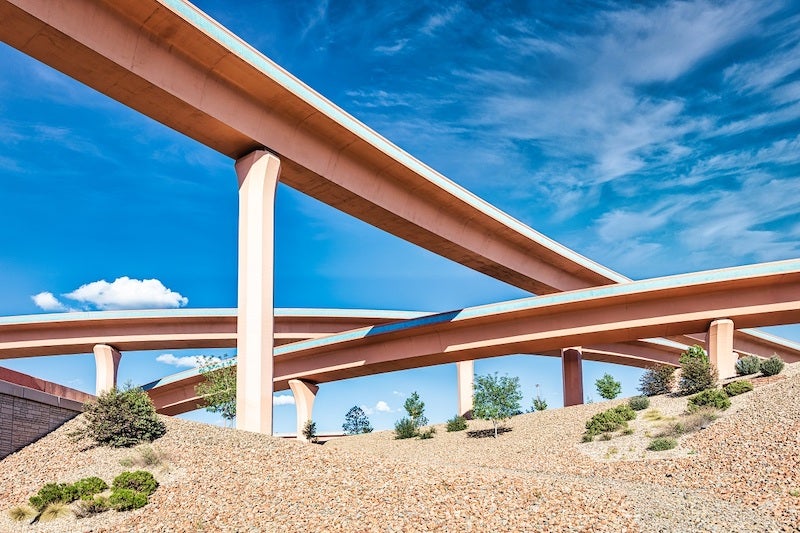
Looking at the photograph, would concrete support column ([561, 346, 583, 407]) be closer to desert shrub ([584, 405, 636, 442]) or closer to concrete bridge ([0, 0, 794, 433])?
concrete bridge ([0, 0, 794, 433])

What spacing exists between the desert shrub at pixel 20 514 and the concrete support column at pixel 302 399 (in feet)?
120

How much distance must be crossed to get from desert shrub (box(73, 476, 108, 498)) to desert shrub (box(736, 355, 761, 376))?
100 ft

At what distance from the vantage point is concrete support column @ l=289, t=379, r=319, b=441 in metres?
52.6

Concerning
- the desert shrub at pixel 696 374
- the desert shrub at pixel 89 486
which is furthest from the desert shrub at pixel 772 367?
the desert shrub at pixel 89 486

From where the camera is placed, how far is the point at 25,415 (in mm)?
20000

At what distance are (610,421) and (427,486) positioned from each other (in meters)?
16.1

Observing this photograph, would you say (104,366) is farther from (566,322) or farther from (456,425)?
(566,322)

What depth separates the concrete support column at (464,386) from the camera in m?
53.9

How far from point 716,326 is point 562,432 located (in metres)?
12.2

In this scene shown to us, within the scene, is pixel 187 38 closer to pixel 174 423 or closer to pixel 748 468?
pixel 174 423

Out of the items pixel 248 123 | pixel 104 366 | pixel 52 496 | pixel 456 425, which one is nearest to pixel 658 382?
pixel 456 425

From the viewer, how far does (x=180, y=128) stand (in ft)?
90.5

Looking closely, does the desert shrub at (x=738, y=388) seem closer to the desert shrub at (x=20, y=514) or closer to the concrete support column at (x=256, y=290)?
the concrete support column at (x=256, y=290)

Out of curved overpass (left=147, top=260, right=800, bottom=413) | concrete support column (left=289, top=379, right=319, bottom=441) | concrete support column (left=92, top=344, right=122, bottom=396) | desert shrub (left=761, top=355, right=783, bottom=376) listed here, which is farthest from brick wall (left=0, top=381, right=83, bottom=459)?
concrete support column (left=92, top=344, right=122, bottom=396)
